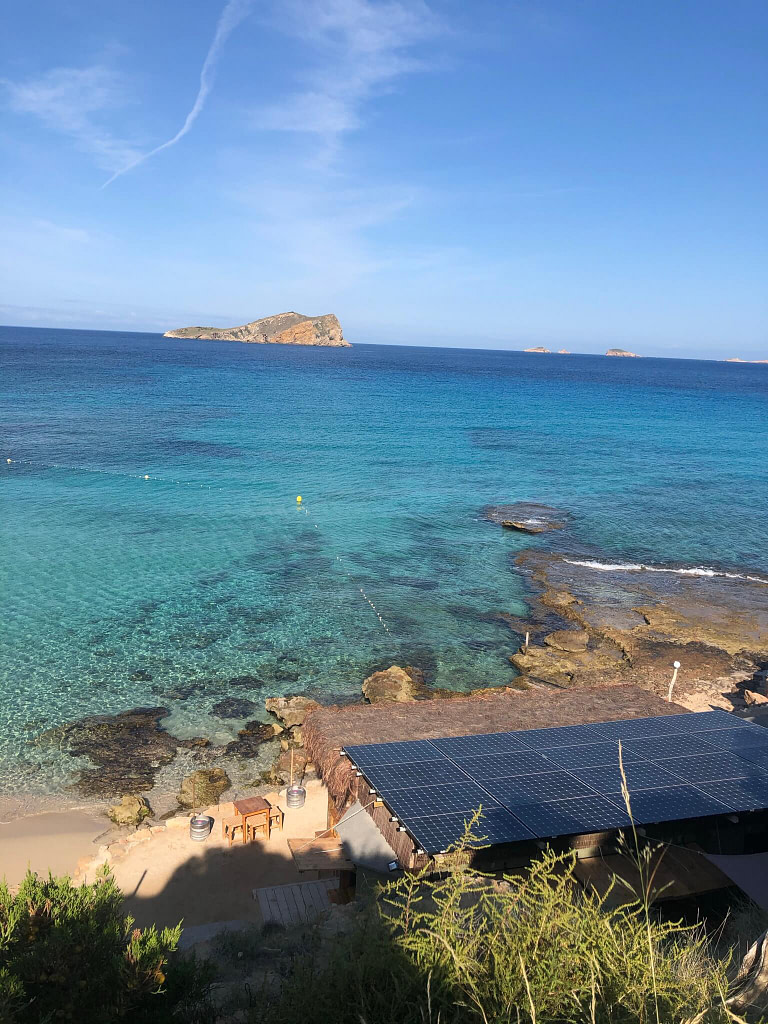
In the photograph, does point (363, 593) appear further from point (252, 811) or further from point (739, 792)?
point (739, 792)

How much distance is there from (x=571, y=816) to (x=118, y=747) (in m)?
11.9

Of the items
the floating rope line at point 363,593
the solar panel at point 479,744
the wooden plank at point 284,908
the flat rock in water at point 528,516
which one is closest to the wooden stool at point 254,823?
the wooden plank at point 284,908

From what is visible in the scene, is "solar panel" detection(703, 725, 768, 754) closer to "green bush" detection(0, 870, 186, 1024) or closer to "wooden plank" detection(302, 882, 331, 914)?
"wooden plank" detection(302, 882, 331, 914)

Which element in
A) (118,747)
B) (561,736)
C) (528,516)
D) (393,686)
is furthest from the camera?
(528,516)

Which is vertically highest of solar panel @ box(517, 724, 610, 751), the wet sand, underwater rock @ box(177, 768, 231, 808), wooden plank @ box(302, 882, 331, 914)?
solar panel @ box(517, 724, 610, 751)

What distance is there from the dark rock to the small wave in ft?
57.2

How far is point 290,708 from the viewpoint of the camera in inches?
754

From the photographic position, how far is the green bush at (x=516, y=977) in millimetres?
5559

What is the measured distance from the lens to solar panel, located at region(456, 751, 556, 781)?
39.0ft

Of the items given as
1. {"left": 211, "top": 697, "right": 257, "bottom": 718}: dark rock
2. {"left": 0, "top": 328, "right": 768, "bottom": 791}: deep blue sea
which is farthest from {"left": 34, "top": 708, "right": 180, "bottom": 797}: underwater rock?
{"left": 211, "top": 697, "right": 257, "bottom": 718}: dark rock

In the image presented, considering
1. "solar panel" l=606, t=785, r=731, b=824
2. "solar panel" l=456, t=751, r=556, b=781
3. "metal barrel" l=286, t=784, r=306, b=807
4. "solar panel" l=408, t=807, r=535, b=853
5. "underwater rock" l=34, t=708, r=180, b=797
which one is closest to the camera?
"solar panel" l=408, t=807, r=535, b=853

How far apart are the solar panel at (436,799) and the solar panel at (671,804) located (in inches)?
83.4

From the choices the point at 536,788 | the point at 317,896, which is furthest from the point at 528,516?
the point at 317,896

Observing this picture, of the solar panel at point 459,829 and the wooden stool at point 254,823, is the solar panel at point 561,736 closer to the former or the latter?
the solar panel at point 459,829
